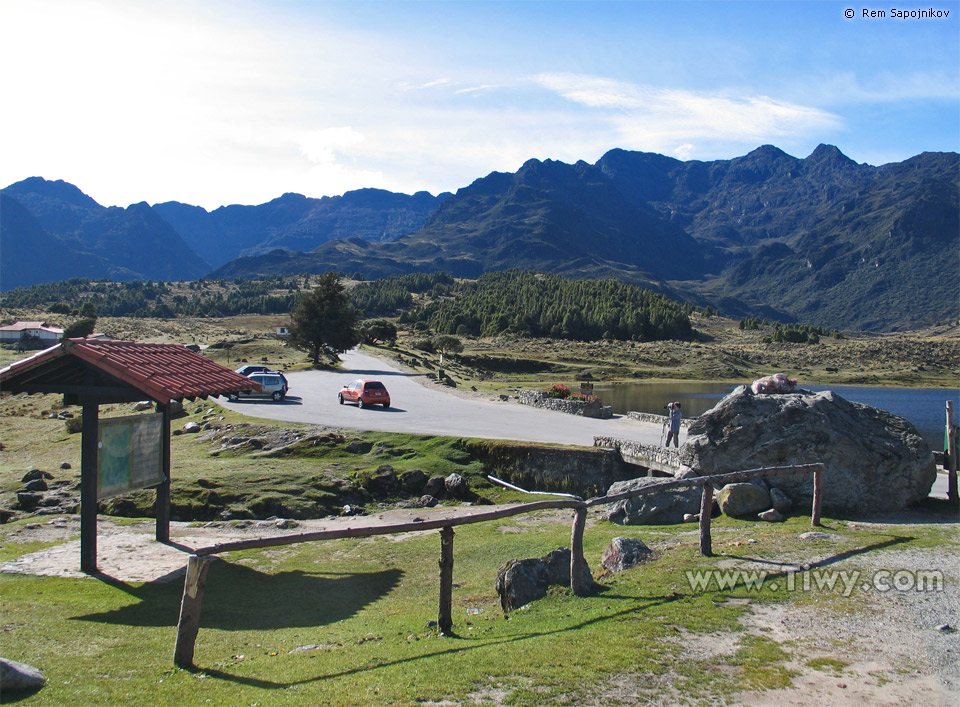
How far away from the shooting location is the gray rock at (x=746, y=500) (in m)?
13.6

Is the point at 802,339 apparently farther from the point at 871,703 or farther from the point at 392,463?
the point at 871,703

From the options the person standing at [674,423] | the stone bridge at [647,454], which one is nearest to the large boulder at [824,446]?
the stone bridge at [647,454]

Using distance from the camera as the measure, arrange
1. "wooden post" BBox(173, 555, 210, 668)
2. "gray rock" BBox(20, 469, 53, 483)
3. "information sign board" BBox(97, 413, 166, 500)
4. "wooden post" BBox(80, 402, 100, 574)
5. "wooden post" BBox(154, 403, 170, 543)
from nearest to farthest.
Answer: "wooden post" BBox(173, 555, 210, 668), "wooden post" BBox(80, 402, 100, 574), "information sign board" BBox(97, 413, 166, 500), "wooden post" BBox(154, 403, 170, 543), "gray rock" BBox(20, 469, 53, 483)

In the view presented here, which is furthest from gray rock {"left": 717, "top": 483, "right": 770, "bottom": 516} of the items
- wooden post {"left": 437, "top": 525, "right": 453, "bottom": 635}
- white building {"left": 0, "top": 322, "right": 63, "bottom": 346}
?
white building {"left": 0, "top": 322, "right": 63, "bottom": 346}

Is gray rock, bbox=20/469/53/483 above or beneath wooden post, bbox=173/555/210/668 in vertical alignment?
beneath

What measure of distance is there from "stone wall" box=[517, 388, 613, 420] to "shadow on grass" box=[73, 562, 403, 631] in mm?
21815

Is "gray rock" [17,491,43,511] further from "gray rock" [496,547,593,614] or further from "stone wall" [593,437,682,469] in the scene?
"stone wall" [593,437,682,469]

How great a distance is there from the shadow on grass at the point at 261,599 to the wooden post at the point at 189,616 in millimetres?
1923

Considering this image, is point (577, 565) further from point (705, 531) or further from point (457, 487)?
point (457, 487)

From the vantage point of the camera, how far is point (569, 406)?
34406 millimetres

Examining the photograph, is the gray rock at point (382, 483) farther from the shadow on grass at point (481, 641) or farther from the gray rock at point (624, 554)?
the shadow on grass at point (481, 641)

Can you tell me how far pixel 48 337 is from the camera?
266 ft

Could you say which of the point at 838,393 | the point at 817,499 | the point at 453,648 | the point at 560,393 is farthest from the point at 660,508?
the point at 838,393

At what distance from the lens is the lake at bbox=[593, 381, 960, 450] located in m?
47.7
